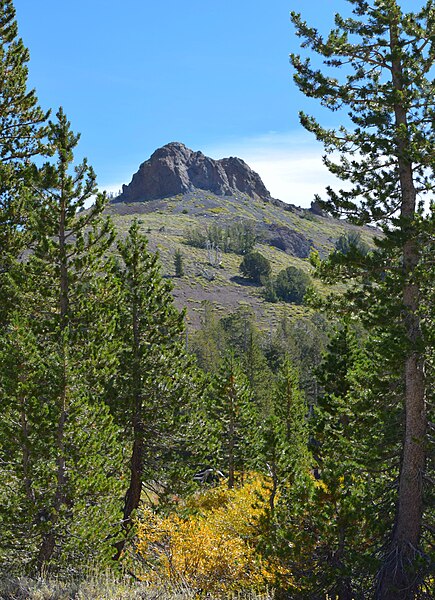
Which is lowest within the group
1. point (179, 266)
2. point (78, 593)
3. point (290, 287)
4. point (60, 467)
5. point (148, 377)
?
point (60, 467)

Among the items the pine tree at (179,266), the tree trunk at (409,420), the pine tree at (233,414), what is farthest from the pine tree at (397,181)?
the pine tree at (179,266)

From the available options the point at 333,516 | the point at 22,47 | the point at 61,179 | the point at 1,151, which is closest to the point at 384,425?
the point at 333,516

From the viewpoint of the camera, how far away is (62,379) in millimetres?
12367

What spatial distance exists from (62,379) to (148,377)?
575 centimetres

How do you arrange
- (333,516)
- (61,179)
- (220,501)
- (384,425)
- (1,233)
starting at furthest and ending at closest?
(220,501) < (1,233) < (61,179) < (384,425) < (333,516)

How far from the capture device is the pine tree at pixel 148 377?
58.8 feet

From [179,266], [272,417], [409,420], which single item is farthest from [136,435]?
[179,266]

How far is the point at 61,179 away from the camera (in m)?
14.4

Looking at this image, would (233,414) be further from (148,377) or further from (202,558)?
(202,558)

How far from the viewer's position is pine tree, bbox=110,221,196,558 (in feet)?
58.8

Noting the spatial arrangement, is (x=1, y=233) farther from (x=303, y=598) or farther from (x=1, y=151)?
(x=303, y=598)

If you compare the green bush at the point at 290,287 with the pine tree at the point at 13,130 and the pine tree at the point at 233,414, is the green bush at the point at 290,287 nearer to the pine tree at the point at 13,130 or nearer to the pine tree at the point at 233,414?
the pine tree at the point at 233,414

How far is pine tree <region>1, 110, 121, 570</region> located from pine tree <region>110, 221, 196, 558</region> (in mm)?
2789

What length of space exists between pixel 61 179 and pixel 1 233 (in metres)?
3.45
